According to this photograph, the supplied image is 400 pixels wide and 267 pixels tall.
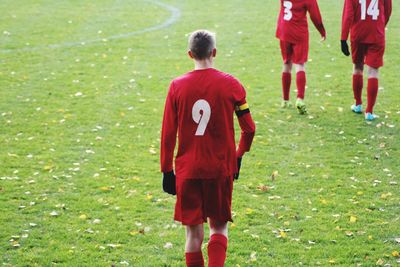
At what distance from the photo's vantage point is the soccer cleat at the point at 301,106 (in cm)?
1066

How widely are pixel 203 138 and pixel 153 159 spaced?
395 cm

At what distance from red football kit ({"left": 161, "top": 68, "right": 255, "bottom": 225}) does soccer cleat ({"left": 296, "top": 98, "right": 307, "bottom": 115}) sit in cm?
552

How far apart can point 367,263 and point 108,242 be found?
2.34 meters

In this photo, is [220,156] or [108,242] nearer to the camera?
[220,156]

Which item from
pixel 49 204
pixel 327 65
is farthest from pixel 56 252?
pixel 327 65

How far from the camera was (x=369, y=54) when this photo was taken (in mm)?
10312

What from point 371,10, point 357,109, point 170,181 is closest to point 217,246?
point 170,181

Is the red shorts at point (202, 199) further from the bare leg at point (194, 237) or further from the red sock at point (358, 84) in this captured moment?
the red sock at point (358, 84)

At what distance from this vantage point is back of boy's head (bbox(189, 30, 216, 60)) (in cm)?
498

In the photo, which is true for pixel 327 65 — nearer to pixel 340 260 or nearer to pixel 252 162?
pixel 252 162

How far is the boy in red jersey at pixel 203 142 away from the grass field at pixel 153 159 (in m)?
0.99

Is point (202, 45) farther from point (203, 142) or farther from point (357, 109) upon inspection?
point (357, 109)

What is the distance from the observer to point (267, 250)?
248 inches

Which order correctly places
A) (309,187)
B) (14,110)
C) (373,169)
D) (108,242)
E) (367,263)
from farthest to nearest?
(14,110), (373,169), (309,187), (108,242), (367,263)
